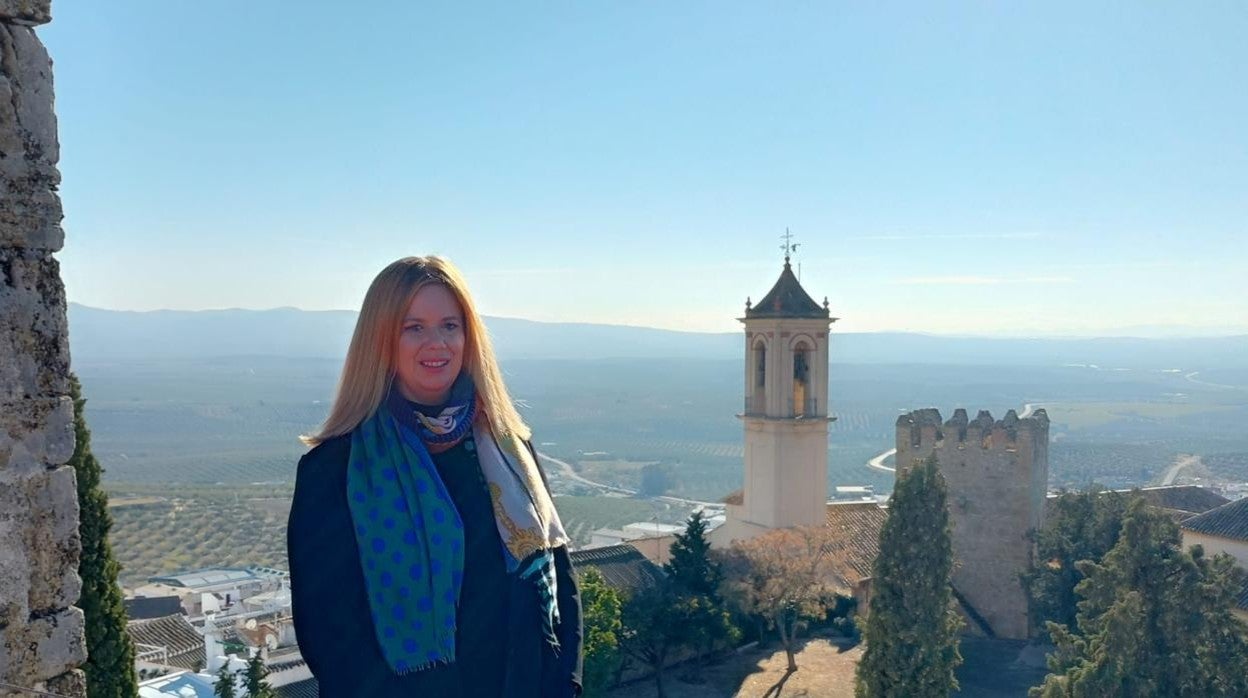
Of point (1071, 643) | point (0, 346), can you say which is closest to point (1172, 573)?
point (1071, 643)

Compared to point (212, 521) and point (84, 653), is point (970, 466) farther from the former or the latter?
point (212, 521)

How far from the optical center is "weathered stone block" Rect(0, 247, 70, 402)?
6.34 feet

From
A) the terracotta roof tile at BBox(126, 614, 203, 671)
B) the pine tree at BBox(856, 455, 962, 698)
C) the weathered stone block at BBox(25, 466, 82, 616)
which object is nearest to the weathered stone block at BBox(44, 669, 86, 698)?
the weathered stone block at BBox(25, 466, 82, 616)

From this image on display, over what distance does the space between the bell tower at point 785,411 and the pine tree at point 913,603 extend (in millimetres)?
8059

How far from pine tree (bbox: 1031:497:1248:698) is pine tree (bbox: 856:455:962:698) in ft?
7.40

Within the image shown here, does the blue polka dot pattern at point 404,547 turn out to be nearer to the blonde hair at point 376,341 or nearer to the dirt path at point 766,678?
the blonde hair at point 376,341

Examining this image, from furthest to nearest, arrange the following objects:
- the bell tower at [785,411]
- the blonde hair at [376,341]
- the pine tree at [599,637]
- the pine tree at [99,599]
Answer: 1. the bell tower at [785,411]
2. the pine tree at [599,637]
3. the pine tree at [99,599]
4. the blonde hair at [376,341]

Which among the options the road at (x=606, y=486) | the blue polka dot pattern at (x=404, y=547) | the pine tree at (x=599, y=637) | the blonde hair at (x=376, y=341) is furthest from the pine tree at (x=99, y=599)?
the road at (x=606, y=486)

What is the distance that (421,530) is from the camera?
1987mm

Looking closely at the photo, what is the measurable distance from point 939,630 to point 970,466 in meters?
8.31

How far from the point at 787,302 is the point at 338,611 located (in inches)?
880

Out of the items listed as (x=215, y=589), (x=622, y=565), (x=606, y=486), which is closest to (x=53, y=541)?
(x=622, y=565)

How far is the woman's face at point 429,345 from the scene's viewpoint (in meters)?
2.09

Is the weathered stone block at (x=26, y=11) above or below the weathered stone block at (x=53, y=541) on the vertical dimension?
above
